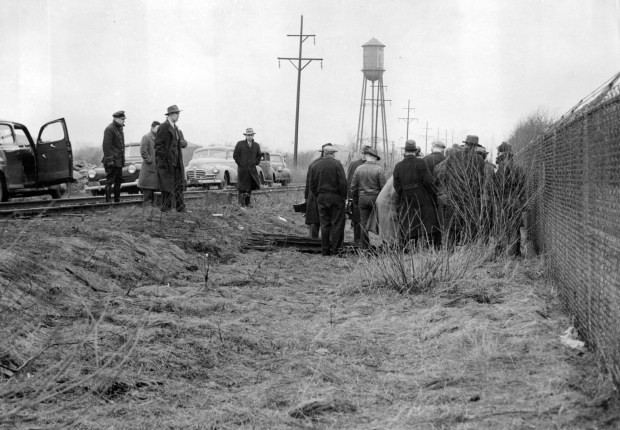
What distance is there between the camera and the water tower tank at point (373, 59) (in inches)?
2507

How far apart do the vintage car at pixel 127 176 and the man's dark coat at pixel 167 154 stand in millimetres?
8646

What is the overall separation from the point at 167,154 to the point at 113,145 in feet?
7.70

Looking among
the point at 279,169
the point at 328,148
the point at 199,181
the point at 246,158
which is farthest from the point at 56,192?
the point at 279,169

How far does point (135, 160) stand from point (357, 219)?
11.0 m

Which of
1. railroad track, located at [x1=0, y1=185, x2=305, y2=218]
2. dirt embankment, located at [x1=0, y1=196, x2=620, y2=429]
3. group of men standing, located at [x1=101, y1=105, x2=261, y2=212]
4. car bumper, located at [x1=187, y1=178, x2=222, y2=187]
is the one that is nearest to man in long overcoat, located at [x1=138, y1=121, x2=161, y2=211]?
group of men standing, located at [x1=101, y1=105, x2=261, y2=212]

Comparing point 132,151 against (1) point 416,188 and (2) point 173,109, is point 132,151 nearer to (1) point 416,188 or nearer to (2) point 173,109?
(2) point 173,109

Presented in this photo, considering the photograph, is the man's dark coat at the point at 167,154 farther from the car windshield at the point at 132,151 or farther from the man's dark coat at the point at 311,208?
the car windshield at the point at 132,151

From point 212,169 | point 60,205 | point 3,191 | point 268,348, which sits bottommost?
point 268,348

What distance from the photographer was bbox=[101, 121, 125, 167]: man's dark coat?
53.1 ft

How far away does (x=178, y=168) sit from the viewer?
1462 centimetres

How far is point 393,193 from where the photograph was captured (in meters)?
11.9

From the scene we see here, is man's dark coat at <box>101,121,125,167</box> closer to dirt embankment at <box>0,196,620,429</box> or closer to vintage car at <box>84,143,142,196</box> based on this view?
dirt embankment at <box>0,196,620,429</box>

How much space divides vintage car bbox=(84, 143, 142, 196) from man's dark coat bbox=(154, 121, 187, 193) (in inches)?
340

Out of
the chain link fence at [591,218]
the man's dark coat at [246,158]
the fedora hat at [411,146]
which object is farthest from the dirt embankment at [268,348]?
the man's dark coat at [246,158]
